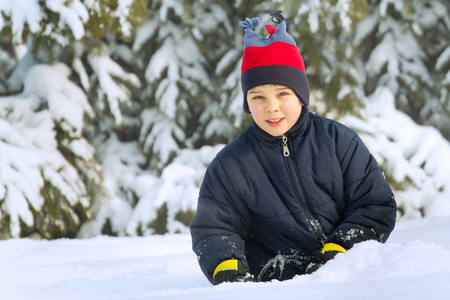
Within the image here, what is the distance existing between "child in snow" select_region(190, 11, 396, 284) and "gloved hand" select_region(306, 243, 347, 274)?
5 cm

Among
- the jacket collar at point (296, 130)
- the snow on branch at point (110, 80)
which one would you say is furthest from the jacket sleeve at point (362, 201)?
the snow on branch at point (110, 80)

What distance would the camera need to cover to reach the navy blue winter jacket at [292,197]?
1.92 m

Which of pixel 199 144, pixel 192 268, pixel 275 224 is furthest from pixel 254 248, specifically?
pixel 199 144

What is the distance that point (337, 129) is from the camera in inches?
80.0

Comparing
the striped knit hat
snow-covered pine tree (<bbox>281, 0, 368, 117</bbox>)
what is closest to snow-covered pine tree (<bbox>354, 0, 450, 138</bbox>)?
snow-covered pine tree (<bbox>281, 0, 368, 117</bbox>)

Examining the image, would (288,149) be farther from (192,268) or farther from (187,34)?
A: (187,34)

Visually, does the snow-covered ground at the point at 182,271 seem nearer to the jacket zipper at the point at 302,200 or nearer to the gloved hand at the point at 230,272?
the gloved hand at the point at 230,272

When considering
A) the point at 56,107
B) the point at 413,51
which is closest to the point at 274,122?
the point at 56,107

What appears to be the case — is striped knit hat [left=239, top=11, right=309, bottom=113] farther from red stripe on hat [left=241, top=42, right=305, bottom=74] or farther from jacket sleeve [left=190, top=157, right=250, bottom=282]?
jacket sleeve [left=190, top=157, right=250, bottom=282]

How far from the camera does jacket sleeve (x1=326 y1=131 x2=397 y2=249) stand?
6.01 feet

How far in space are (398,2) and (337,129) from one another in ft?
9.73

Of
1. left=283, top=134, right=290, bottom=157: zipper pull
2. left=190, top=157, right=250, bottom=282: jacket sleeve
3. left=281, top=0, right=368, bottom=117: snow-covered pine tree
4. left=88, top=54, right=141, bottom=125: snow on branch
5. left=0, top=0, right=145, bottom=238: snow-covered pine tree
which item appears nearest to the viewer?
left=190, top=157, right=250, bottom=282: jacket sleeve

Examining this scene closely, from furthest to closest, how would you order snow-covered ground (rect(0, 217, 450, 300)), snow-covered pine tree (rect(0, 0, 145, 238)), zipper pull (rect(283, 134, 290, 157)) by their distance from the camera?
snow-covered pine tree (rect(0, 0, 145, 238))
zipper pull (rect(283, 134, 290, 157))
snow-covered ground (rect(0, 217, 450, 300))

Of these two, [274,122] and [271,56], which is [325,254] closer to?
[274,122]
